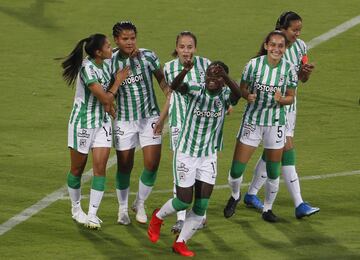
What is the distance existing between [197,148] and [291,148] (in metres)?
2.14

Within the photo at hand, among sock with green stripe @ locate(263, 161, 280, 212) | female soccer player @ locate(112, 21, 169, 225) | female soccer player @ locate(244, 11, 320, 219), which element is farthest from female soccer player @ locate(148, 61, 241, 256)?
female soccer player @ locate(244, 11, 320, 219)

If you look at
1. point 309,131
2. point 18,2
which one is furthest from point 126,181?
point 18,2

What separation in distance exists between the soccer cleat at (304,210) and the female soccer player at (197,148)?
189cm

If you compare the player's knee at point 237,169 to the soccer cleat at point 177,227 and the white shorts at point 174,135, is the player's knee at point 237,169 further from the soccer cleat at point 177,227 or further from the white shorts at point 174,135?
the soccer cleat at point 177,227

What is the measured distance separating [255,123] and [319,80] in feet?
25.8

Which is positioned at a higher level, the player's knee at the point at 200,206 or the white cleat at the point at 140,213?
the player's knee at the point at 200,206

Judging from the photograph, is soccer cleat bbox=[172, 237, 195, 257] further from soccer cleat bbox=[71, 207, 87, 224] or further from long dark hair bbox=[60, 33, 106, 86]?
long dark hair bbox=[60, 33, 106, 86]

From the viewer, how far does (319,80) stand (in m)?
24.3

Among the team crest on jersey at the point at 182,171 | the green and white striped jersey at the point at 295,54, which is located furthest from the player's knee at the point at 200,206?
the green and white striped jersey at the point at 295,54

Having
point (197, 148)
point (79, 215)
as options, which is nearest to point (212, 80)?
point (197, 148)

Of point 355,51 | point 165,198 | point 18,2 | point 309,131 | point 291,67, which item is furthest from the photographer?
point 18,2

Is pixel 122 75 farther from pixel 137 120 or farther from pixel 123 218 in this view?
pixel 123 218

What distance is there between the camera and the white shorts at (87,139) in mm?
16344

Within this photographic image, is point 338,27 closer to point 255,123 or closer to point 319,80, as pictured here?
point 319,80
